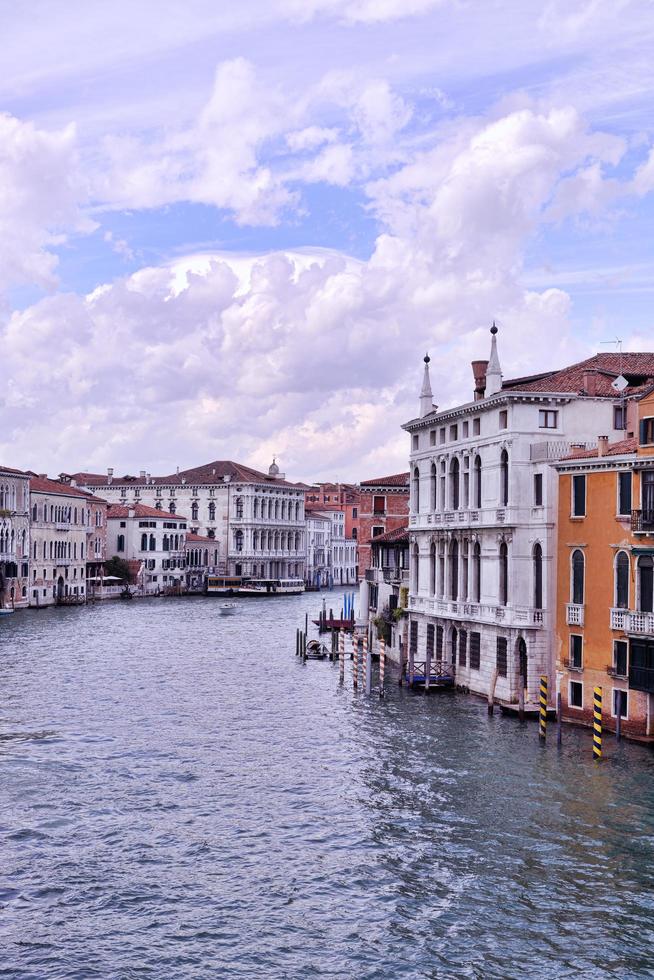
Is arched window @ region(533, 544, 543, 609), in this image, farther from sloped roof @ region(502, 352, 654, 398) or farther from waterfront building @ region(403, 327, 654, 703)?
sloped roof @ region(502, 352, 654, 398)

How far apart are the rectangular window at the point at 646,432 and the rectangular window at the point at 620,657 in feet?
15.3

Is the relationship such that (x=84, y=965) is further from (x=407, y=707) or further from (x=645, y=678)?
(x=407, y=707)

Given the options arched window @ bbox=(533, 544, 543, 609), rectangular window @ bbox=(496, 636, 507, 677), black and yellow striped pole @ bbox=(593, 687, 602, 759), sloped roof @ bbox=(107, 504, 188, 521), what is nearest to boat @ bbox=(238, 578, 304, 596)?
sloped roof @ bbox=(107, 504, 188, 521)

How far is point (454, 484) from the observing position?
36.0 m

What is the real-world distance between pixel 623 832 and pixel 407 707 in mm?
13198

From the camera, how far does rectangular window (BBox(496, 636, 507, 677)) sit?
1233 inches

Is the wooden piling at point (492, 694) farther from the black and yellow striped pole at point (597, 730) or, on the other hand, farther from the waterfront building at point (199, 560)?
the waterfront building at point (199, 560)

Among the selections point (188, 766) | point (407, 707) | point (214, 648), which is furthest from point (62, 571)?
point (188, 766)

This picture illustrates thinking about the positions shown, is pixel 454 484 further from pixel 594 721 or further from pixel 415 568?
pixel 594 721

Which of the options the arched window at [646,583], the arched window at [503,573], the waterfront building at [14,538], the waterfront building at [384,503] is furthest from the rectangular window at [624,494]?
the waterfront building at [14,538]

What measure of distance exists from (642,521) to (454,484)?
11208mm

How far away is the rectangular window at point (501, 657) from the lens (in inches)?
1233

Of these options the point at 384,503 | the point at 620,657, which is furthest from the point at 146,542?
the point at 620,657

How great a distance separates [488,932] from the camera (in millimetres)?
15156
